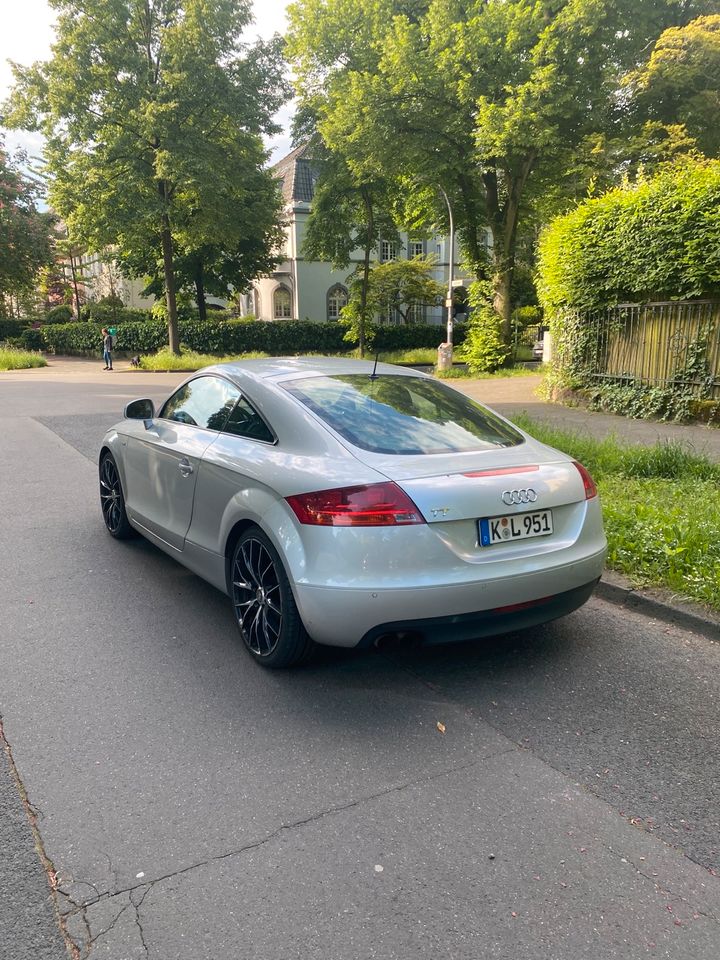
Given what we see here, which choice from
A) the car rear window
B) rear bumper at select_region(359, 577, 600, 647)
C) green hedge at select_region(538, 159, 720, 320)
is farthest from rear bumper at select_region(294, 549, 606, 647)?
green hedge at select_region(538, 159, 720, 320)

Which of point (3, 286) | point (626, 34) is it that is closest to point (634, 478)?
point (626, 34)

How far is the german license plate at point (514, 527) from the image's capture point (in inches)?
132

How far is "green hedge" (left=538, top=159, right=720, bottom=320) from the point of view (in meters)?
10.6

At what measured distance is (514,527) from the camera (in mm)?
3439

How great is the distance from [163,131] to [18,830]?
2712 centimetres

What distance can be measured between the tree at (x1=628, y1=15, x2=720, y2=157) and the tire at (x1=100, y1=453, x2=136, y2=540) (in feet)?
74.7

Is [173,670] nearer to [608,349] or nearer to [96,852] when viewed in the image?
[96,852]

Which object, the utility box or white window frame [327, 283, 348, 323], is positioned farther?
white window frame [327, 283, 348, 323]

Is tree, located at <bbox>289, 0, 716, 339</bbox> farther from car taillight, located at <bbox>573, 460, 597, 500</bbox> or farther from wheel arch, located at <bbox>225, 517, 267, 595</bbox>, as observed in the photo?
wheel arch, located at <bbox>225, 517, 267, 595</bbox>

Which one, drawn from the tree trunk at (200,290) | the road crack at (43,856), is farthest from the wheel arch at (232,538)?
the tree trunk at (200,290)

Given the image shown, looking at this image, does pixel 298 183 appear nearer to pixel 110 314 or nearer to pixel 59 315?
pixel 110 314

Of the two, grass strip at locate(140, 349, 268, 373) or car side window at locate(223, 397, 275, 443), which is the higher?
car side window at locate(223, 397, 275, 443)

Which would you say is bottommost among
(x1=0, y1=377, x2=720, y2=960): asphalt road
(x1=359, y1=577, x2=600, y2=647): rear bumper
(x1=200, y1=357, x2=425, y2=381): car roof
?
(x1=0, y1=377, x2=720, y2=960): asphalt road

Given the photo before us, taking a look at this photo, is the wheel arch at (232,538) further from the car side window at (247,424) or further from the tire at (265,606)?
the car side window at (247,424)
